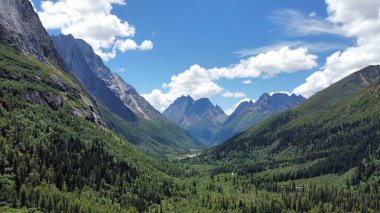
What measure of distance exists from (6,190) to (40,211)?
19858 millimetres

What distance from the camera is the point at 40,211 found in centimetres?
19500

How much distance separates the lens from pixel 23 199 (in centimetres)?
19850

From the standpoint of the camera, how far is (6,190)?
7761 inches

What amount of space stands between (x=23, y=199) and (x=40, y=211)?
11.3 meters

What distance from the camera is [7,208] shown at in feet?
613

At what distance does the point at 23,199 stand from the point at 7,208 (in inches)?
472

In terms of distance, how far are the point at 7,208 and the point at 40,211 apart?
49.3 ft

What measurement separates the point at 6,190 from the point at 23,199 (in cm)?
908
